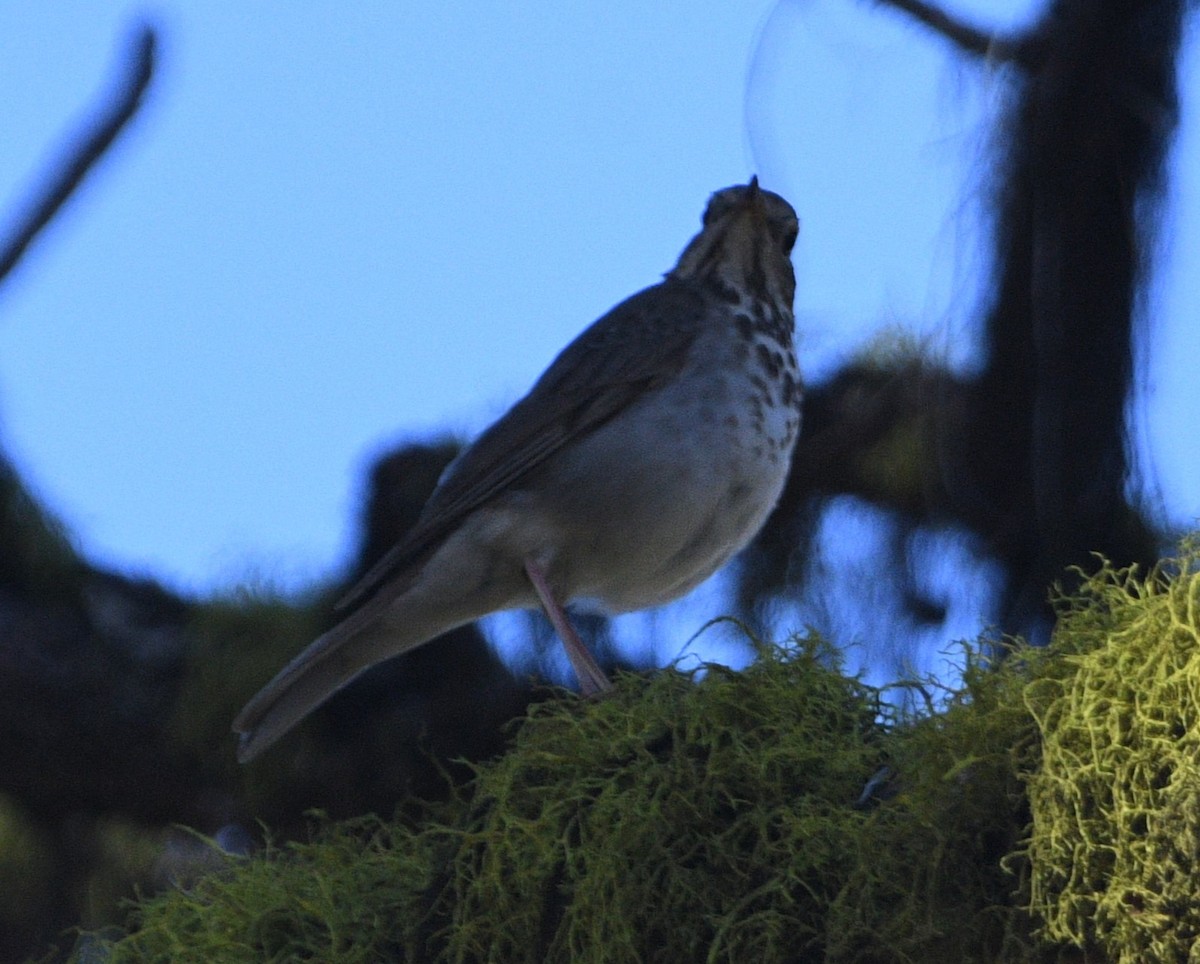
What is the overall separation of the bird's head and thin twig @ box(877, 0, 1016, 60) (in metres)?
1.14

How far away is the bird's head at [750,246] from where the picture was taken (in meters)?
4.64

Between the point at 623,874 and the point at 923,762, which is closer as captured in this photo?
the point at 923,762

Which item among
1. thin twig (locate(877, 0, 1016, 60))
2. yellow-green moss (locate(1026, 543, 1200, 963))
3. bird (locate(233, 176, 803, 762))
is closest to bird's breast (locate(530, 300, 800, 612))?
bird (locate(233, 176, 803, 762))

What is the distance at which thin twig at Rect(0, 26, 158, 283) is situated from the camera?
301 centimetres

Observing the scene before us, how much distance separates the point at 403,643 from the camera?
4.11m

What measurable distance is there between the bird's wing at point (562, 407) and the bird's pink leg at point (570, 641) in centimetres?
22

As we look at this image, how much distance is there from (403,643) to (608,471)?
23.4 inches

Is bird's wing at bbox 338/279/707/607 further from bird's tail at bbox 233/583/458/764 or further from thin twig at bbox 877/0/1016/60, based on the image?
thin twig at bbox 877/0/1016/60

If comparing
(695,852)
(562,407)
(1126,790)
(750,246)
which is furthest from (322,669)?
(1126,790)

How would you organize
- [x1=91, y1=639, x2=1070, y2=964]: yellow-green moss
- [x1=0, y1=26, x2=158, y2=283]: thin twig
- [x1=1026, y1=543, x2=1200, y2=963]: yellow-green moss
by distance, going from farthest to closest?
[x1=0, y1=26, x2=158, y2=283]: thin twig, [x1=91, y1=639, x2=1070, y2=964]: yellow-green moss, [x1=1026, y1=543, x2=1200, y2=963]: yellow-green moss

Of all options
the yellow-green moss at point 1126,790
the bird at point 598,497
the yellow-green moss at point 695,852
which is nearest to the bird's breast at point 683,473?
the bird at point 598,497

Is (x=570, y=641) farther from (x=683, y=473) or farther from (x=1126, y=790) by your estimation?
(x=1126, y=790)

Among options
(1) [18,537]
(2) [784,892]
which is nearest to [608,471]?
(1) [18,537]

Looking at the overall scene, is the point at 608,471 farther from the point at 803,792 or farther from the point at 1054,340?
the point at 803,792
